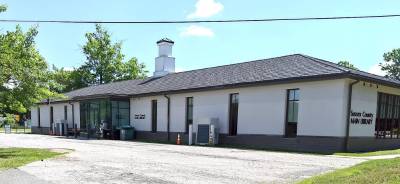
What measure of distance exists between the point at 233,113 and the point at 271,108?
322 cm

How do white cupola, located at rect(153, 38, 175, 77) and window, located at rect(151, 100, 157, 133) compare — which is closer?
window, located at rect(151, 100, 157, 133)

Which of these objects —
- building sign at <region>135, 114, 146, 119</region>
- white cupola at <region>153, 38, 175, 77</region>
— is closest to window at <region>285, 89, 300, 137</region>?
building sign at <region>135, 114, 146, 119</region>

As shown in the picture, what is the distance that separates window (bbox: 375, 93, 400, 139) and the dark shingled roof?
3.40 feet

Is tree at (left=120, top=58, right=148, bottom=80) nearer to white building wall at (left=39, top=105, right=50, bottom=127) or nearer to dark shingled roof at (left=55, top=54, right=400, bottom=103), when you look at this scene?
white building wall at (left=39, top=105, right=50, bottom=127)

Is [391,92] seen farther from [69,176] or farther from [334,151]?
[69,176]

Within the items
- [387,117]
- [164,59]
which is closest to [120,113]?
[164,59]

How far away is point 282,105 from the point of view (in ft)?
68.8

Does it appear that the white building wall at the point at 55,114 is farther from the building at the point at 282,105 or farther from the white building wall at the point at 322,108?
the white building wall at the point at 322,108

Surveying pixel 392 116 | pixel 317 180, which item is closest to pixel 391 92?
pixel 392 116

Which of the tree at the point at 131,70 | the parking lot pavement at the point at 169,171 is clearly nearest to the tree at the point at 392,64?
the tree at the point at 131,70

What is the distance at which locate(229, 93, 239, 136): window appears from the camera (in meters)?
24.0

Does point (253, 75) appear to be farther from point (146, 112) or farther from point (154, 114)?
point (146, 112)

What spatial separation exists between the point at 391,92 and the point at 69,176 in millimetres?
17757

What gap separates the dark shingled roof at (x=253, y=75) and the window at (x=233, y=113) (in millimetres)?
860
